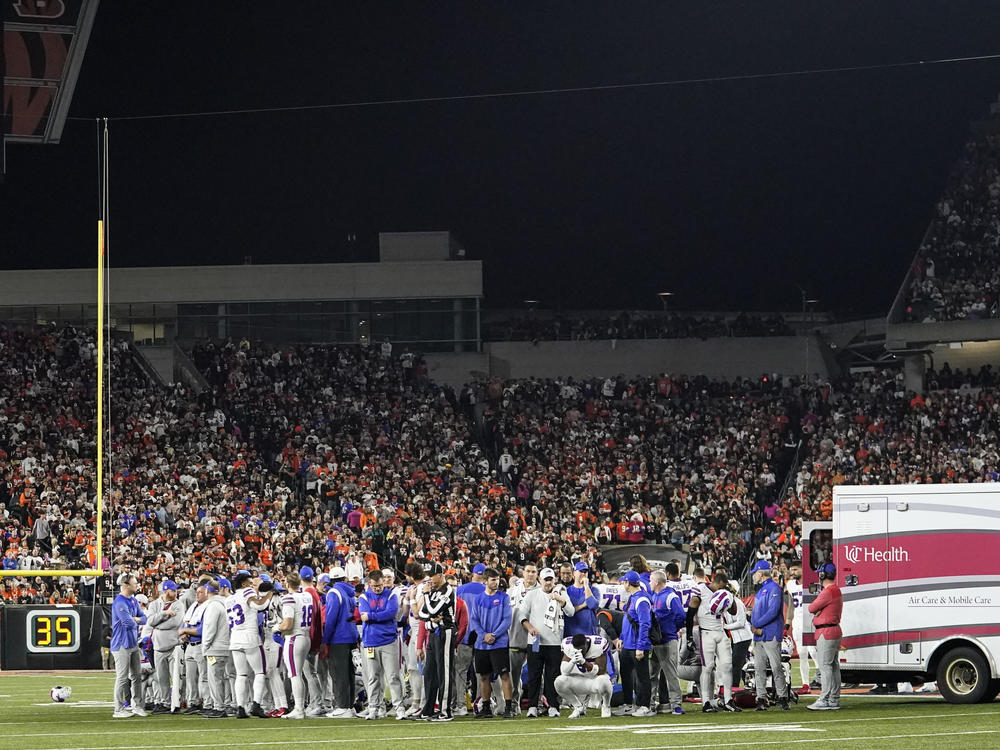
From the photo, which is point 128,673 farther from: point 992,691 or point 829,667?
point 992,691

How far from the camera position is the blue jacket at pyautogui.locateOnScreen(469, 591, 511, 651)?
15.5 metres

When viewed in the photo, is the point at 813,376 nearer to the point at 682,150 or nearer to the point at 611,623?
the point at 682,150

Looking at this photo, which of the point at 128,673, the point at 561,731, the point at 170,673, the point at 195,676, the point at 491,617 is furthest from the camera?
the point at 170,673

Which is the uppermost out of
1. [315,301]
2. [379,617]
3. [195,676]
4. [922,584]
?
[315,301]

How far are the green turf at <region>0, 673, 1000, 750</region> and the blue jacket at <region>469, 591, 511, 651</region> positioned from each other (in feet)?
2.66

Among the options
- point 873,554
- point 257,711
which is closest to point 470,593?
point 257,711

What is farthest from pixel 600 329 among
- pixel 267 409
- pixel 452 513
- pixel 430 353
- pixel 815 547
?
pixel 815 547

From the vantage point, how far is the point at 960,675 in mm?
16203

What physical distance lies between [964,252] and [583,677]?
102ft

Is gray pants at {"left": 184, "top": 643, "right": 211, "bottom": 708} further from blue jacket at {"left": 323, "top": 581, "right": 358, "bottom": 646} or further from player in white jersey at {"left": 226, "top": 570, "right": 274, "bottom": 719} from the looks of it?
blue jacket at {"left": 323, "top": 581, "right": 358, "bottom": 646}

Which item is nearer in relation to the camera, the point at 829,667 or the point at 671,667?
the point at 671,667

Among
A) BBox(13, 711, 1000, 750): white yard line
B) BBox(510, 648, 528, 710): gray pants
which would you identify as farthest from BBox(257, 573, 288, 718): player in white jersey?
BBox(510, 648, 528, 710): gray pants

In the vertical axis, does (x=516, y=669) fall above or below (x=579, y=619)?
below

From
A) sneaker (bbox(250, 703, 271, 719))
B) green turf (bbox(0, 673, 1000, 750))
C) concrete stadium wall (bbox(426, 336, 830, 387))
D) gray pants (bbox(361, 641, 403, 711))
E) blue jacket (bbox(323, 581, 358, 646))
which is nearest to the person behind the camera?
green turf (bbox(0, 673, 1000, 750))
